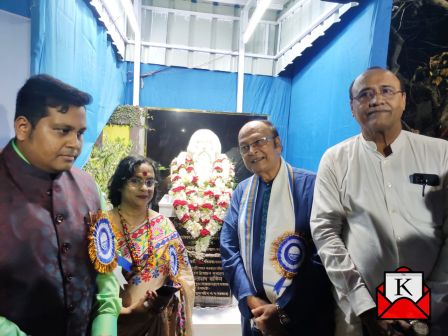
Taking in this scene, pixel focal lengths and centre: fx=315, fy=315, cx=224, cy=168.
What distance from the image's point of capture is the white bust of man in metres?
2.86

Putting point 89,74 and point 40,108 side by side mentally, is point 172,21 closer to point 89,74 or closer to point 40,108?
point 89,74

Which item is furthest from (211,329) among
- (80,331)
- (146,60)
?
(146,60)

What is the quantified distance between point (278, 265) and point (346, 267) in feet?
1.19

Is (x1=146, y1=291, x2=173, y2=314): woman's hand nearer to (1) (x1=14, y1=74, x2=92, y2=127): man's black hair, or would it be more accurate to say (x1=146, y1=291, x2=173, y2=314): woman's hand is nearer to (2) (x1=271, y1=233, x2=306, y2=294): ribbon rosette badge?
(2) (x1=271, y1=233, x2=306, y2=294): ribbon rosette badge

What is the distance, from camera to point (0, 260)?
0.89m

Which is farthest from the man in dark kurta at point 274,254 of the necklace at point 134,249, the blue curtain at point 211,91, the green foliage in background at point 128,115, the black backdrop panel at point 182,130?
the blue curtain at point 211,91

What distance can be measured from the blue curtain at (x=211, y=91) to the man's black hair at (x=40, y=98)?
4.91 metres

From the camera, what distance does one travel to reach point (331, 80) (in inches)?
168

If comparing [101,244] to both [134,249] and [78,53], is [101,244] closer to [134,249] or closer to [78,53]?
→ [134,249]

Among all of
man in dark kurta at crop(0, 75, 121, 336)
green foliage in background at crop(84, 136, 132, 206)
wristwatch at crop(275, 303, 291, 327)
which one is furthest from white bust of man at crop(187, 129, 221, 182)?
man in dark kurta at crop(0, 75, 121, 336)

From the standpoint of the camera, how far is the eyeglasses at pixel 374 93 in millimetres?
1324

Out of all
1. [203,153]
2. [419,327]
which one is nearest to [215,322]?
[203,153]

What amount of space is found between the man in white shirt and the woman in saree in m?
0.78

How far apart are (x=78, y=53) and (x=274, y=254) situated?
2128mm
